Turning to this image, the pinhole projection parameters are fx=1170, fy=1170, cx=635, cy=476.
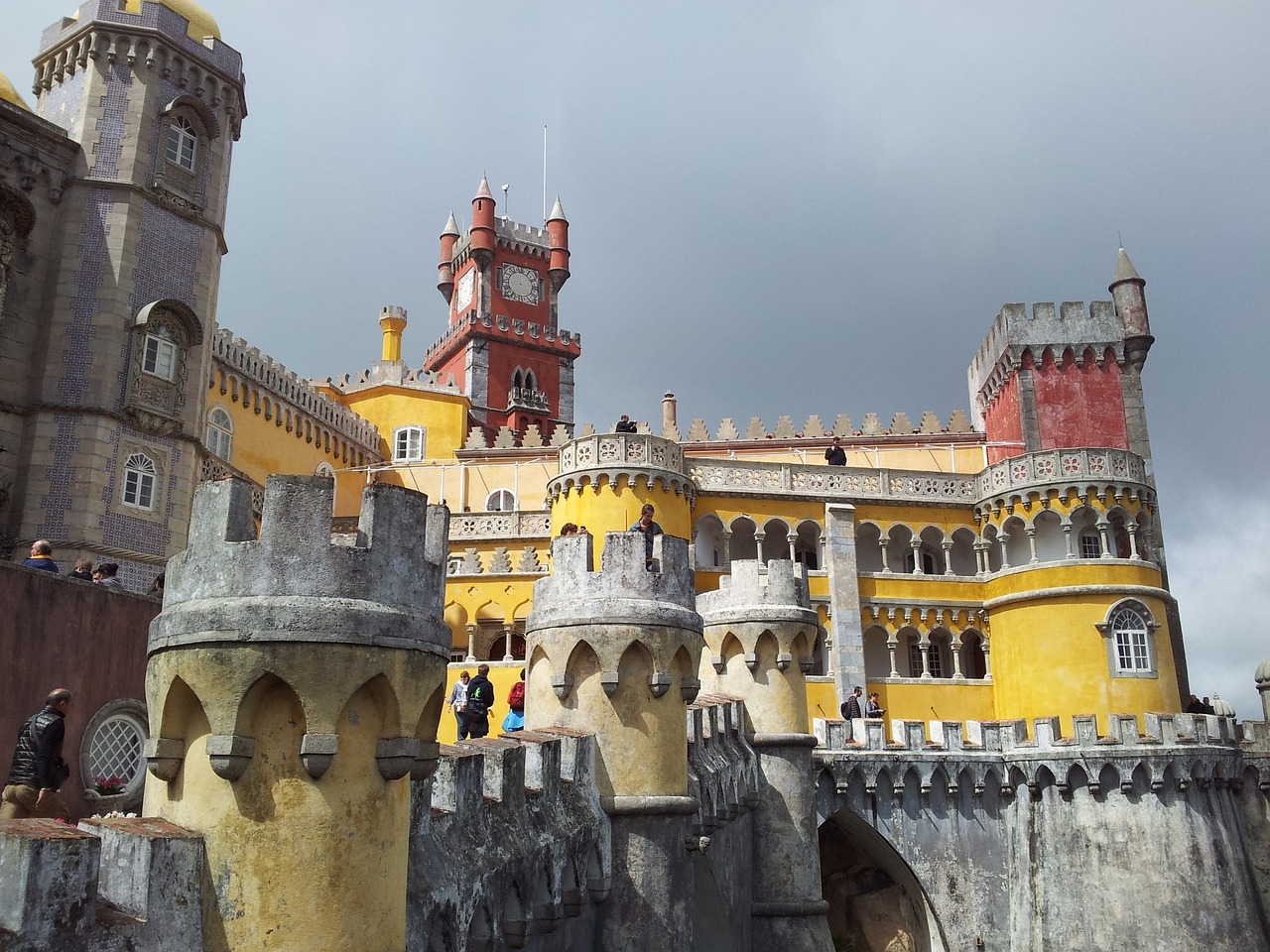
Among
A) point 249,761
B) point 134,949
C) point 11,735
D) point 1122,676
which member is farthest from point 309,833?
point 1122,676

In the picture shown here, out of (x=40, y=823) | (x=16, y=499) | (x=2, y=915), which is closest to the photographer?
(x=2, y=915)

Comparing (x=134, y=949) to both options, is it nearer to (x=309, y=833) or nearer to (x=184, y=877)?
(x=184, y=877)

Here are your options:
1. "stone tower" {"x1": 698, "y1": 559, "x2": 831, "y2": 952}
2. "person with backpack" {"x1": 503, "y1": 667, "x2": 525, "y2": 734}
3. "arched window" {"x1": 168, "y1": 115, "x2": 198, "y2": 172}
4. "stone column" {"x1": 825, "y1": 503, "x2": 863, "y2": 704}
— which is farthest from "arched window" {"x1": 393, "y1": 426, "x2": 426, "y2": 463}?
"person with backpack" {"x1": 503, "y1": 667, "x2": 525, "y2": 734}

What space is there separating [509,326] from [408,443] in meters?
17.1

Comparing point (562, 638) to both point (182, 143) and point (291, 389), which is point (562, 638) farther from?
point (291, 389)

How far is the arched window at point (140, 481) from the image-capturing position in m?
23.9

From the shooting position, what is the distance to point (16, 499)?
22906mm

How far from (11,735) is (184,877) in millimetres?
8184

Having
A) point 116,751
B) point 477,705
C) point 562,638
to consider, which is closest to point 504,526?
point 477,705

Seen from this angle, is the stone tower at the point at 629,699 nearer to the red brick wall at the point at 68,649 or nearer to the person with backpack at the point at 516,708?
the person with backpack at the point at 516,708

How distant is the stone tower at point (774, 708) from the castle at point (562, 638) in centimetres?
6

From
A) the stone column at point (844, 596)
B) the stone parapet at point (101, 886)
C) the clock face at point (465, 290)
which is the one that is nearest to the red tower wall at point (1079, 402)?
the stone column at point (844, 596)

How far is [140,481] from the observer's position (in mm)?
24172

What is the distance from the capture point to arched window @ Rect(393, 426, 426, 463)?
46719mm
